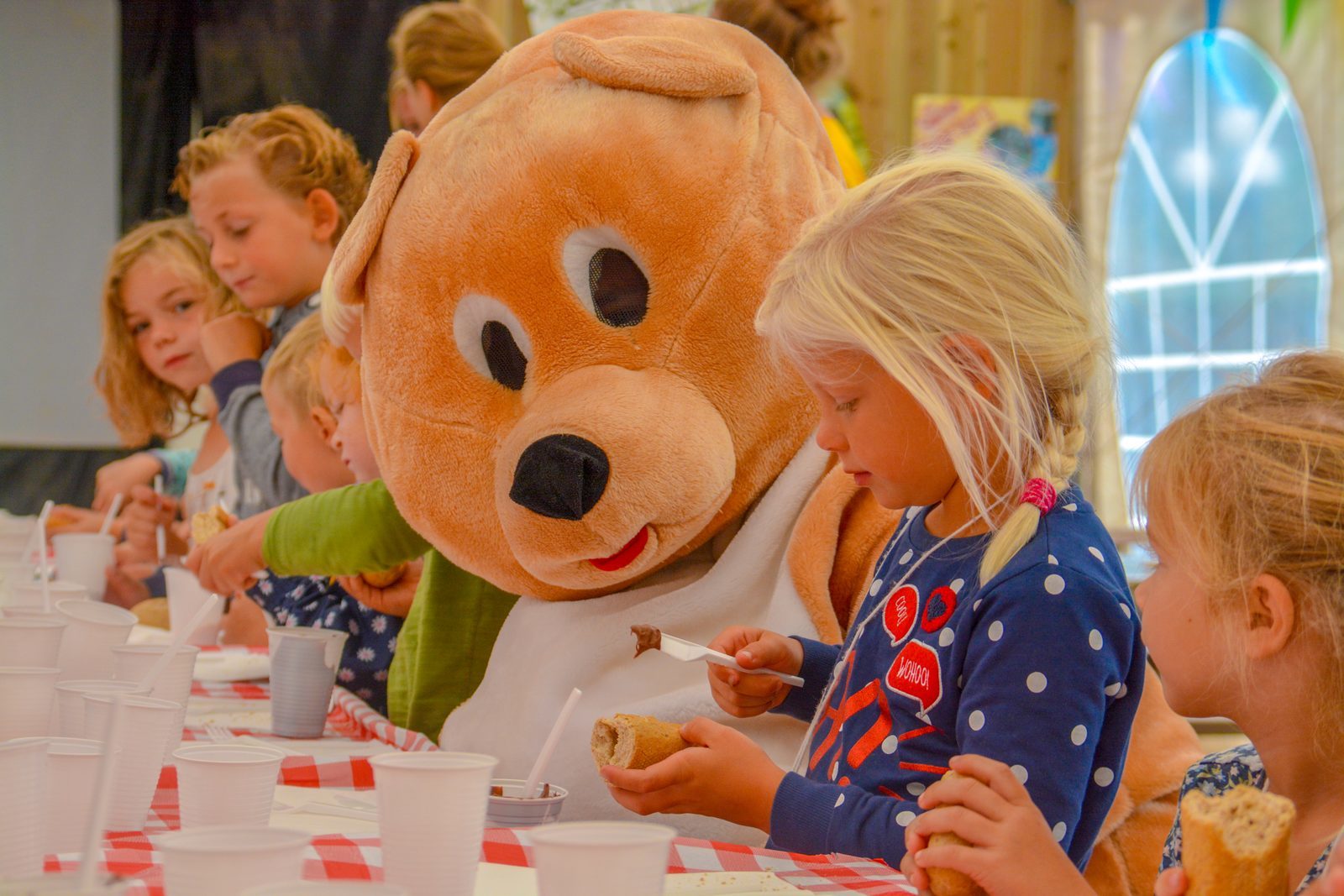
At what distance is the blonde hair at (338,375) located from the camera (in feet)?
5.71

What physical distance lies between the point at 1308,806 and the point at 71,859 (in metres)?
0.73

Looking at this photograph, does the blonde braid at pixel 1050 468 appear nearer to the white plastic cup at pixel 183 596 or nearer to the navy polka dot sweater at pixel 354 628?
the navy polka dot sweater at pixel 354 628

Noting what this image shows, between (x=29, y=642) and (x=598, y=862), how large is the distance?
668mm

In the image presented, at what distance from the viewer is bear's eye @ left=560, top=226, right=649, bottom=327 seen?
1.24 m

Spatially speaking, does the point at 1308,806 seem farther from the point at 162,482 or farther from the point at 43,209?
the point at 43,209

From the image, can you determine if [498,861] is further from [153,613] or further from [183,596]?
[153,613]

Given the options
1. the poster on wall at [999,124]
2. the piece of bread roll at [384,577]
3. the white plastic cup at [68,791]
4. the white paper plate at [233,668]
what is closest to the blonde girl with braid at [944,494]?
the white plastic cup at [68,791]

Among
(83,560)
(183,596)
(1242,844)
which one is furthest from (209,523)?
(1242,844)

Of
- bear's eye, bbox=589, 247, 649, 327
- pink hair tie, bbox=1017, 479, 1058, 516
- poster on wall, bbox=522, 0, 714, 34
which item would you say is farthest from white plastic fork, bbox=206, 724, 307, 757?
poster on wall, bbox=522, 0, 714, 34

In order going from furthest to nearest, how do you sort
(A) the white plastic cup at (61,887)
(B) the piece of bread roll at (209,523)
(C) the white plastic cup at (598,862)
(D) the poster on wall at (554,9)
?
(D) the poster on wall at (554,9), (B) the piece of bread roll at (209,523), (C) the white plastic cup at (598,862), (A) the white plastic cup at (61,887)

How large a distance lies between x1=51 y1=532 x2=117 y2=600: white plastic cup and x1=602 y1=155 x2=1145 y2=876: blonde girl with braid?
1.83 meters

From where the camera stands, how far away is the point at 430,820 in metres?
0.66

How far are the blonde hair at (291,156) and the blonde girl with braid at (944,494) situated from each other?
1.49 meters

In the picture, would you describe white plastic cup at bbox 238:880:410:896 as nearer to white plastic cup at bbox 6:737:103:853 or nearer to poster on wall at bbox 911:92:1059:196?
white plastic cup at bbox 6:737:103:853
